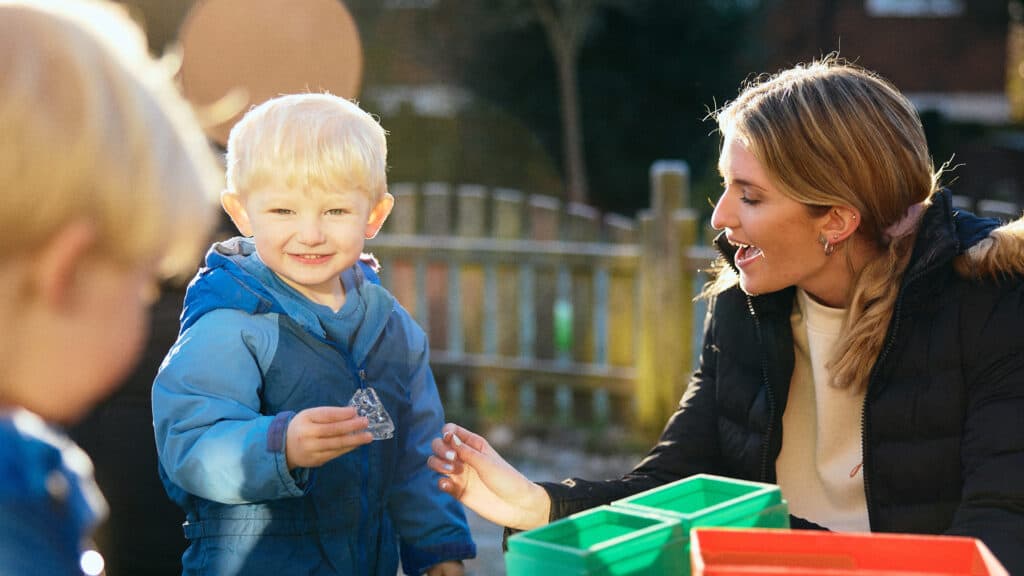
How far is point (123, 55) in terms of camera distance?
3.70 feet

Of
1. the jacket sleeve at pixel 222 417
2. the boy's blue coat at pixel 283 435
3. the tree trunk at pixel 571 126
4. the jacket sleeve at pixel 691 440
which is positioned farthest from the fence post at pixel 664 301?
the tree trunk at pixel 571 126

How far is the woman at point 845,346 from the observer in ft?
6.76

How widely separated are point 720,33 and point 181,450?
10.3 metres

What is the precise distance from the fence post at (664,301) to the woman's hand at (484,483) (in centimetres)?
377

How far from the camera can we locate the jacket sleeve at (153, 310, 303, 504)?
72.1 inches

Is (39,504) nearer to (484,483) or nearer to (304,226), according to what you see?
(304,226)

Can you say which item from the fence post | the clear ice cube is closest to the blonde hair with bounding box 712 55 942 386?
the clear ice cube

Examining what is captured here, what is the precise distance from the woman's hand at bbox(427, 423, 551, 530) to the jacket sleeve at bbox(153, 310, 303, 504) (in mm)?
270

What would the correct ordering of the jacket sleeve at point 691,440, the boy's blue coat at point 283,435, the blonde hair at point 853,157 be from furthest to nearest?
the jacket sleeve at point 691,440 < the blonde hair at point 853,157 < the boy's blue coat at point 283,435

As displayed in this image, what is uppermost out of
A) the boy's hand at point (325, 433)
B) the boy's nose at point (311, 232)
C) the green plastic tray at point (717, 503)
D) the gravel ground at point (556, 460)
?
Result: the boy's nose at point (311, 232)

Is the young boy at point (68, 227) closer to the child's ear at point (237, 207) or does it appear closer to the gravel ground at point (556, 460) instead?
the child's ear at point (237, 207)

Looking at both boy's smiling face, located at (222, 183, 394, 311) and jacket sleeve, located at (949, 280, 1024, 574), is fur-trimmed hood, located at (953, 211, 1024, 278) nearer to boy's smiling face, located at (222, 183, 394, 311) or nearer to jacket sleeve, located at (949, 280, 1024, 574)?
jacket sleeve, located at (949, 280, 1024, 574)

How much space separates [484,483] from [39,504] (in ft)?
3.49

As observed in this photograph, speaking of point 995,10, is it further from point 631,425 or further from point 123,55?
point 123,55
